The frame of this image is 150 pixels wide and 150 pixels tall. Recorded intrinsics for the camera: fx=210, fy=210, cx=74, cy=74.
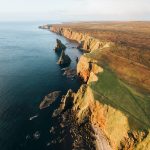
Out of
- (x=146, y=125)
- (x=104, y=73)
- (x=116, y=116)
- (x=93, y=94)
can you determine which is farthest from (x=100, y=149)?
(x=104, y=73)

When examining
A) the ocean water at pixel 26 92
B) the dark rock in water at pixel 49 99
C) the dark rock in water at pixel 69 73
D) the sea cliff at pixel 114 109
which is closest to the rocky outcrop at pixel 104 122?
the sea cliff at pixel 114 109

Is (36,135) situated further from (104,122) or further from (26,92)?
(26,92)

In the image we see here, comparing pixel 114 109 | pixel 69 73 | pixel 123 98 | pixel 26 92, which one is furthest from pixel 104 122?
pixel 69 73

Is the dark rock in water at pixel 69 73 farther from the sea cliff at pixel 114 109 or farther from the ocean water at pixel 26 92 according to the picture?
the sea cliff at pixel 114 109

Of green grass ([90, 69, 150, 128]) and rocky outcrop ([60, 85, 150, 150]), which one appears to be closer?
rocky outcrop ([60, 85, 150, 150])

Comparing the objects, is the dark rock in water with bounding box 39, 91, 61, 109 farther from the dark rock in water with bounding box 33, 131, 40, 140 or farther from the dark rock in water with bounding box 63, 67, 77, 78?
the dark rock in water with bounding box 63, 67, 77, 78

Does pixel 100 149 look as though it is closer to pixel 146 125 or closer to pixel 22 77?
pixel 146 125

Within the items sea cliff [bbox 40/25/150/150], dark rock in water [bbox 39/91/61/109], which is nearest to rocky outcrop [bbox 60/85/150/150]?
sea cliff [bbox 40/25/150/150]
